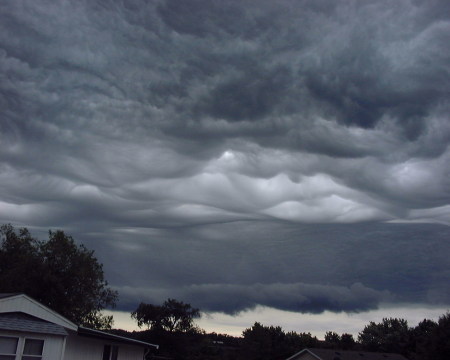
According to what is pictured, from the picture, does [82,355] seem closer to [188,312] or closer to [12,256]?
[12,256]

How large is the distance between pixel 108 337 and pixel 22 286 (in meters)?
23.6

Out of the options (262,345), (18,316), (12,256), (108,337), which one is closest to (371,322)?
(262,345)

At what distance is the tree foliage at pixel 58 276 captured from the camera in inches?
1949

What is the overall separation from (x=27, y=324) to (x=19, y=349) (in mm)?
1232

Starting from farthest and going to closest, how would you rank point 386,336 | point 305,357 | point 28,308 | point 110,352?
point 386,336, point 305,357, point 110,352, point 28,308

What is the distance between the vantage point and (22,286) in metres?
48.7

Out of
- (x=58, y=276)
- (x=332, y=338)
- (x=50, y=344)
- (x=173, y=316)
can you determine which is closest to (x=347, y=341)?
(x=332, y=338)

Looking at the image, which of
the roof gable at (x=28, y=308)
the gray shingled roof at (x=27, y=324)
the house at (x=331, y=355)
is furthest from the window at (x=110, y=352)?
the house at (x=331, y=355)

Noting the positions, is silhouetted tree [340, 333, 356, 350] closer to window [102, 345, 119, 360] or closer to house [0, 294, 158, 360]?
window [102, 345, 119, 360]

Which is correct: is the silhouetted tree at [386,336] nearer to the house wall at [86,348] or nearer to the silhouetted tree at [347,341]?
the silhouetted tree at [347,341]

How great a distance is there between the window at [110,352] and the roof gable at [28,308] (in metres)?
6.79

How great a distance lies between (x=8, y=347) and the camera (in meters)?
22.1

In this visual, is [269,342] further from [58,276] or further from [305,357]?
[58,276]

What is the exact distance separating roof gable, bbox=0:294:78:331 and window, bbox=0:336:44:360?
149 cm
